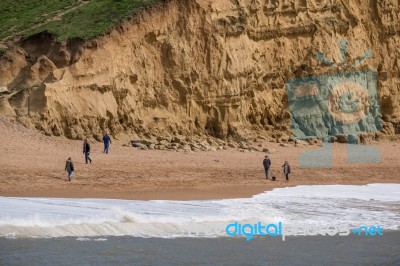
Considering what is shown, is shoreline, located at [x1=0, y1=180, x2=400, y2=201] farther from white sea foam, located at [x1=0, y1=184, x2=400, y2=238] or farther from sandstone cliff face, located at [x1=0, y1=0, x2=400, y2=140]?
sandstone cliff face, located at [x1=0, y1=0, x2=400, y2=140]

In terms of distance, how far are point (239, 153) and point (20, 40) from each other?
1039 cm

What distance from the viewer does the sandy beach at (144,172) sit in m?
21.0

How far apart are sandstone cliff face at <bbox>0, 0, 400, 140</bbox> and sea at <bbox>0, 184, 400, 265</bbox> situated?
409 inches

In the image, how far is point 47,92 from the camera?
27766mm

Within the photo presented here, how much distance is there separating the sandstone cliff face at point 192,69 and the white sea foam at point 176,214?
10140 mm

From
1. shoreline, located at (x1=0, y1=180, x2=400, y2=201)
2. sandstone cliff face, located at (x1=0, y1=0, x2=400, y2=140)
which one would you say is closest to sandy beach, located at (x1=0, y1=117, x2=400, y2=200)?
shoreline, located at (x1=0, y1=180, x2=400, y2=201)

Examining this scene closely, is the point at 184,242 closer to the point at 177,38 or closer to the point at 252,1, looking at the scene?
the point at 177,38

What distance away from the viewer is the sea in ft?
44.7

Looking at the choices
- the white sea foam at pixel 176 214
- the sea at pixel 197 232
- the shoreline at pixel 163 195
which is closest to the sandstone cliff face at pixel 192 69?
the shoreline at pixel 163 195

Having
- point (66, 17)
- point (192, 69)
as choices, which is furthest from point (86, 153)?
point (66, 17)

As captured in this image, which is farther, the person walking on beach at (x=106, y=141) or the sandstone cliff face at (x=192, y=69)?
the sandstone cliff face at (x=192, y=69)

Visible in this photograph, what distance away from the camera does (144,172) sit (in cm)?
2373

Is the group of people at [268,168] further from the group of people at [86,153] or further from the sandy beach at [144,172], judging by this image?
the group of people at [86,153]

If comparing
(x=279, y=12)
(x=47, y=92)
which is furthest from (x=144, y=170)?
(x=279, y=12)
